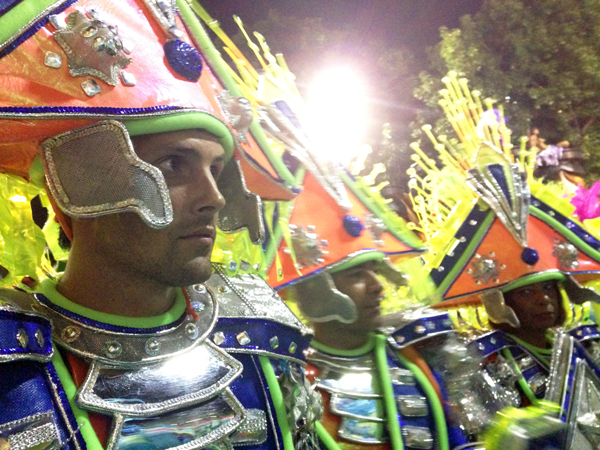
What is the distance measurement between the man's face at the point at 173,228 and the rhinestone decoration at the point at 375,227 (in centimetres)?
94

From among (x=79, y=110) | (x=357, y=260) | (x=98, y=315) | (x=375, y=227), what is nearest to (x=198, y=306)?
(x=98, y=315)

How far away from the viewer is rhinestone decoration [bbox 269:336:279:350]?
3.93ft

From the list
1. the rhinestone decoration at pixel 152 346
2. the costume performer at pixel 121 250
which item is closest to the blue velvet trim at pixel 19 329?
the costume performer at pixel 121 250

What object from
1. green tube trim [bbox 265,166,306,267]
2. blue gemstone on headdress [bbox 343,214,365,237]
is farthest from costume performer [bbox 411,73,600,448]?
green tube trim [bbox 265,166,306,267]

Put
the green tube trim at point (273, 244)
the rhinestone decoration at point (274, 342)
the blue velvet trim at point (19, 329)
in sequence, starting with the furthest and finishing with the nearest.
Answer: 1. the green tube trim at point (273, 244)
2. the rhinestone decoration at point (274, 342)
3. the blue velvet trim at point (19, 329)

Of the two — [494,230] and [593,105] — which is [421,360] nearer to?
[494,230]

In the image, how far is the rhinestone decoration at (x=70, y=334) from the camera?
0.95m

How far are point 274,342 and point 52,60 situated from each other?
2.29 feet

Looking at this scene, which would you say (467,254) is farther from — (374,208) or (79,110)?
(79,110)

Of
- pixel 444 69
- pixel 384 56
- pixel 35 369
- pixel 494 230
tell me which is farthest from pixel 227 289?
pixel 444 69

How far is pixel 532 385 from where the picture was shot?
2566mm

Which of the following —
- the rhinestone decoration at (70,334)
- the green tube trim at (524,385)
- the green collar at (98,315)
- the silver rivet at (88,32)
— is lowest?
the green tube trim at (524,385)

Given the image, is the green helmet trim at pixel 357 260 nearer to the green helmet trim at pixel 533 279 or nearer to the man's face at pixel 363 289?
the man's face at pixel 363 289

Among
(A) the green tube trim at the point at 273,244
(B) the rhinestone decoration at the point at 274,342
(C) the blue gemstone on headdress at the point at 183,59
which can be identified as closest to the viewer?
(C) the blue gemstone on headdress at the point at 183,59
